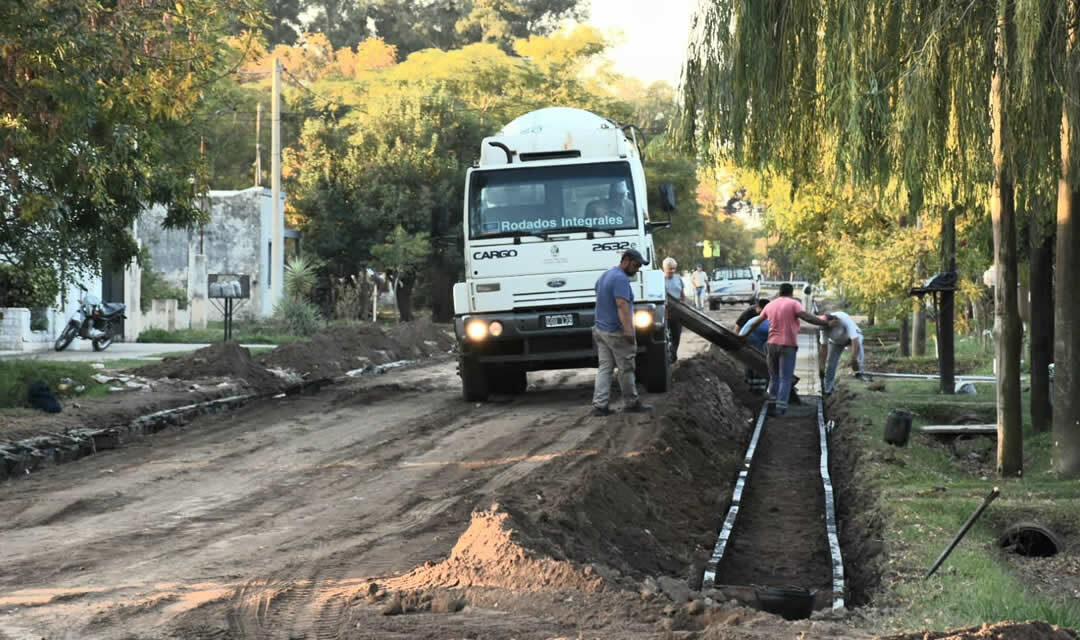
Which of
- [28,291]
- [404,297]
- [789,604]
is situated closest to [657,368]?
[789,604]

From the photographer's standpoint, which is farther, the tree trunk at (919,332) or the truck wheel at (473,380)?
the tree trunk at (919,332)

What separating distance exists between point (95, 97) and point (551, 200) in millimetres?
6655

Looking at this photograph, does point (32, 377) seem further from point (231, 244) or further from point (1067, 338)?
point (231, 244)

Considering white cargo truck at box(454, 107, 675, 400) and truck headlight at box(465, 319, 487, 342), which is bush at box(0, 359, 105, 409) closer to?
truck headlight at box(465, 319, 487, 342)

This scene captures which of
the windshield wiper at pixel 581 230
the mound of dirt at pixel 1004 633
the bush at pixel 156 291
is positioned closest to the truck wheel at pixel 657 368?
the windshield wiper at pixel 581 230

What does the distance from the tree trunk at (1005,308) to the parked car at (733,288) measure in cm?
4668

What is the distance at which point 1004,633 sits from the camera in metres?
6.64

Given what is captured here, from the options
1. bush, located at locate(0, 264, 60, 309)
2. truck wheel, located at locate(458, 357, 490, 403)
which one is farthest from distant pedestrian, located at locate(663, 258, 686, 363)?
bush, located at locate(0, 264, 60, 309)

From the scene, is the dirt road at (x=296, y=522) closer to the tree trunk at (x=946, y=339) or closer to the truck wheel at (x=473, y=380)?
the truck wheel at (x=473, y=380)

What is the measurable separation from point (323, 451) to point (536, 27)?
7073cm

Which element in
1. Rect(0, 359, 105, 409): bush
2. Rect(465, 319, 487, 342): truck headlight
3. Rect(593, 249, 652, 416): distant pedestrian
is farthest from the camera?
Rect(465, 319, 487, 342): truck headlight

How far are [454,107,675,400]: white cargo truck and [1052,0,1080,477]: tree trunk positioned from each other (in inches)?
257

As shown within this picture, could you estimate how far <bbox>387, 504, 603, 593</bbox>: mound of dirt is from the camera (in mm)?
8211

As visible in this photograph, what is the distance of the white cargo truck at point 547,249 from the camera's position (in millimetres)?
19297
